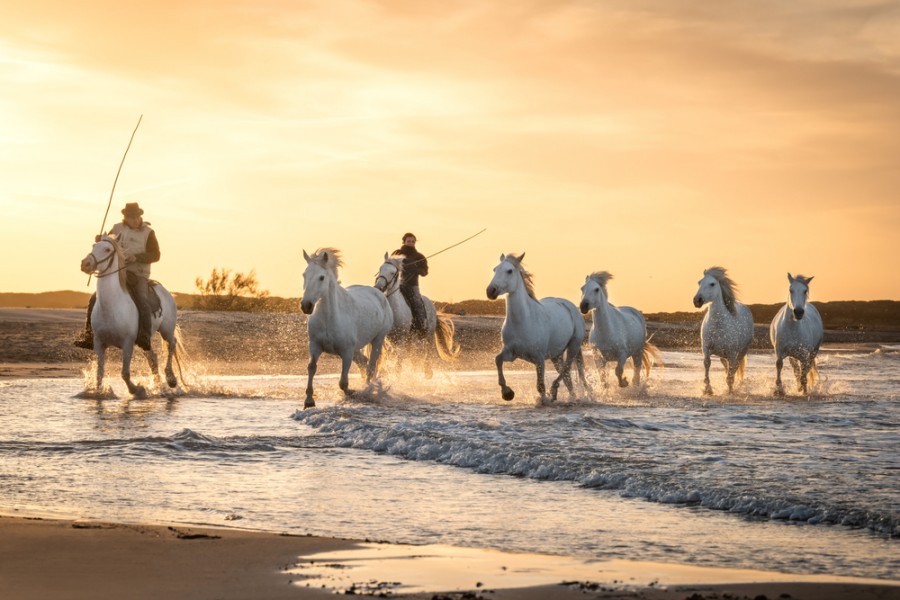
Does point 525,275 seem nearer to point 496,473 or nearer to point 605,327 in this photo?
point 605,327

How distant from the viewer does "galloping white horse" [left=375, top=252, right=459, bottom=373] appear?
1836cm

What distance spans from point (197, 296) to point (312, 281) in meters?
32.4

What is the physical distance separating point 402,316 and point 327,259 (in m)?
4.93

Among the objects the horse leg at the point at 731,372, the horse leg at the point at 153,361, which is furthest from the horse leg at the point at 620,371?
the horse leg at the point at 153,361

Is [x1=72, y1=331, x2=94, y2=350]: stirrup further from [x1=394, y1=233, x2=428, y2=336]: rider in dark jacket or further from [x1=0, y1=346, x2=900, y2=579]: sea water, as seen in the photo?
[x1=394, y1=233, x2=428, y2=336]: rider in dark jacket

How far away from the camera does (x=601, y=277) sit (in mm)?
17953

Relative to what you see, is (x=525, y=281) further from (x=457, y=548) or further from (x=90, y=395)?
(x=457, y=548)

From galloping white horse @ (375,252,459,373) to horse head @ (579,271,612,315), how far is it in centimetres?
315

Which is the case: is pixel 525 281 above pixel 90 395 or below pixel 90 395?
above

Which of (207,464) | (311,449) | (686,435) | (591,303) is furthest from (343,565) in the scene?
(591,303)

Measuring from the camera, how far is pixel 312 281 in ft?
46.9

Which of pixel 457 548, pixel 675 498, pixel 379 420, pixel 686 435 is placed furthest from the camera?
pixel 379 420

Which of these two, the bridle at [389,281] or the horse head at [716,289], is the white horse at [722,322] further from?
the bridle at [389,281]

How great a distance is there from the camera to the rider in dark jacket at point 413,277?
19.6 meters
